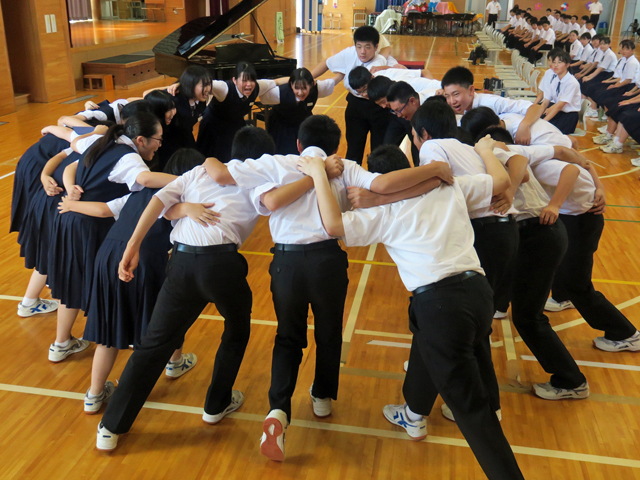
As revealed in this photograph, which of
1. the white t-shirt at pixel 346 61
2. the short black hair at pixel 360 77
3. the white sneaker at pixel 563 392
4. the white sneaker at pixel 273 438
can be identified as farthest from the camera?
the white t-shirt at pixel 346 61

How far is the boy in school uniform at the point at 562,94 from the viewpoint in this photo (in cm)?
703

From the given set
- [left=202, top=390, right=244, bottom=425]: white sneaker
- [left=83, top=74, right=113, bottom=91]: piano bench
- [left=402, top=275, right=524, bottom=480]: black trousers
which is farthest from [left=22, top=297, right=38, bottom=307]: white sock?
[left=83, top=74, right=113, bottom=91]: piano bench

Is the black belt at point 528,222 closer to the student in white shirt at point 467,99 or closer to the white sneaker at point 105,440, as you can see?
the student in white shirt at point 467,99

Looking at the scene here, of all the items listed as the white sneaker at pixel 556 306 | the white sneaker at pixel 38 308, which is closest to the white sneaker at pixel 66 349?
the white sneaker at pixel 38 308

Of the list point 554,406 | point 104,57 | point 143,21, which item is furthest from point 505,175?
point 143,21

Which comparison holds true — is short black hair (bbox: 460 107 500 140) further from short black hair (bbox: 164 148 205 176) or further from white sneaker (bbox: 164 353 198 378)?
white sneaker (bbox: 164 353 198 378)

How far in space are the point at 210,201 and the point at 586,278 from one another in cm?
218

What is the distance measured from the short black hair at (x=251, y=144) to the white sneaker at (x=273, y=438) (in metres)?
1.17

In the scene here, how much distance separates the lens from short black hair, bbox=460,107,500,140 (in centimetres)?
308

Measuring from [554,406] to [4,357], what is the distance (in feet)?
9.96

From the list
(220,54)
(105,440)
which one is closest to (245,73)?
(105,440)

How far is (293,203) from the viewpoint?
7.84 ft

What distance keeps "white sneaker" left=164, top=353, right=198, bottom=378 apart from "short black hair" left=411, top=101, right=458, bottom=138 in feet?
5.79

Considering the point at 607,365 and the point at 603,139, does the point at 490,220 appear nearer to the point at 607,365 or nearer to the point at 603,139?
the point at 607,365
